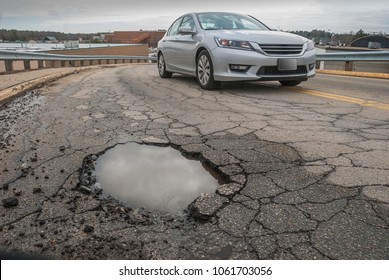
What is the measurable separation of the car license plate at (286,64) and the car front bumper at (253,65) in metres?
0.02

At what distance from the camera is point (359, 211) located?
2.07 meters

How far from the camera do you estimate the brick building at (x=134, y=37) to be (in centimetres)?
7012

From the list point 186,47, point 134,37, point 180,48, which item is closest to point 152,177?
point 186,47

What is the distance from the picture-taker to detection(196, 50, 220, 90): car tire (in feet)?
20.7

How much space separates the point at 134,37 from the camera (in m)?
75.1

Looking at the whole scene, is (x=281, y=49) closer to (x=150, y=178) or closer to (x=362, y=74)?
(x=150, y=178)

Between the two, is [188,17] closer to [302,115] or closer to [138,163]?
[302,115]

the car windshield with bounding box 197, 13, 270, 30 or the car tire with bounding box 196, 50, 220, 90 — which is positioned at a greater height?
the car windshield with bounding box 197, 13, 270, 30

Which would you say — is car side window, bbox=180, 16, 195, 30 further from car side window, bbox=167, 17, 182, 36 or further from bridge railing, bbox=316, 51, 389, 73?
bridge railing, bbox=316, 51, 389, 73

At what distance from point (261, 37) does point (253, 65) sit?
0.58 meters

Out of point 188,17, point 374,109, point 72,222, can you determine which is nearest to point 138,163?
point 72,222

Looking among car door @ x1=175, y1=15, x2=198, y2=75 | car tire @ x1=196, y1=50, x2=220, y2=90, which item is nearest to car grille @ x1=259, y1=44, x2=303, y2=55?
car tire @ x1=196, y1=50, x2=220, y2=90

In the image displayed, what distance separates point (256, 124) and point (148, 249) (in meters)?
2.61

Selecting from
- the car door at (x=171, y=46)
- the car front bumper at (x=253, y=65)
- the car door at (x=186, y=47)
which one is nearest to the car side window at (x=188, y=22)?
the car door at (x=186, y=47)
